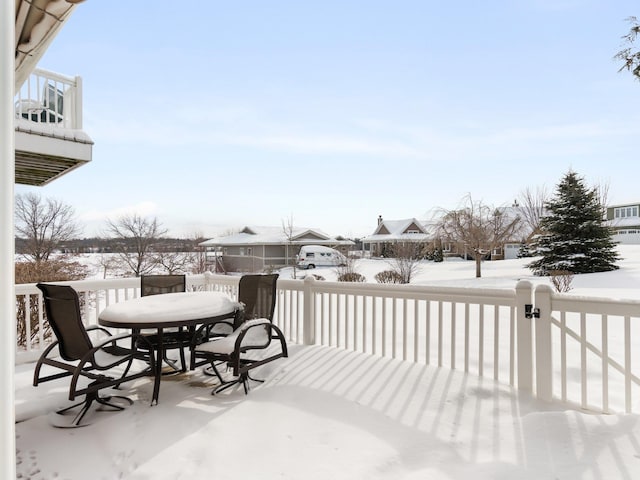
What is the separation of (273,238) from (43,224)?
12.9 m

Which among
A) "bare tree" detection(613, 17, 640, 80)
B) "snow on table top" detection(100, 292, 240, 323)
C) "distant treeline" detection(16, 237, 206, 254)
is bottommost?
"snow on table top" detection(100, 292, 240, 323)

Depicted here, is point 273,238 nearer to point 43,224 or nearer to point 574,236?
point 43,224

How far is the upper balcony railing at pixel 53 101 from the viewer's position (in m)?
5.61

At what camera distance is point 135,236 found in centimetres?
1833

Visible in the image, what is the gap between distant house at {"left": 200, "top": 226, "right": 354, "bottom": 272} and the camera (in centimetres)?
2480

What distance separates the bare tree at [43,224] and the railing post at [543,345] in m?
15.6

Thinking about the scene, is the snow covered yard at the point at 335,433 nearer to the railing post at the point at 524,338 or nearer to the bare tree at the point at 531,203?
the railing post at the point at 524,338

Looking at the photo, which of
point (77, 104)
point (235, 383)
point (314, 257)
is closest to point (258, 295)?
point (235, 383)

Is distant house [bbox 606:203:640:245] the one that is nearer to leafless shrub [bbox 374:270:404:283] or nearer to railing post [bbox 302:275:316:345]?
leafless shrub [bbox 374:270:404:283]

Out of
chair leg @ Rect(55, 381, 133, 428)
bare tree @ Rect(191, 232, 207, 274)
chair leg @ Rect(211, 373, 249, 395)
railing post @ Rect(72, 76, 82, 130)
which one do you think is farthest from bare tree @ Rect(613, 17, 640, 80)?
bare tree @ Rect(191, 232, 207, 274)

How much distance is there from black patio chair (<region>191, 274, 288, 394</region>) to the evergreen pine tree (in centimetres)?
1455

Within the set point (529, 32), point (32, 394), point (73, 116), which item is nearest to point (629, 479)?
point (32, 394)

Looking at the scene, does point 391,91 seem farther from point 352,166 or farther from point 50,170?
point 352,166

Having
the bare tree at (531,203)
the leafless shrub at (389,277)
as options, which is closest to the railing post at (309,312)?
the leafless shrub at (389,277)
